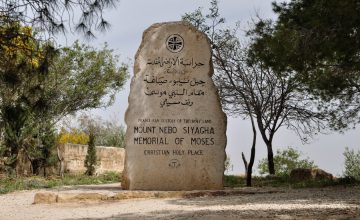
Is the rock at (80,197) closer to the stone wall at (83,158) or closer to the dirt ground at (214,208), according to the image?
the dirt ground at (214,208)

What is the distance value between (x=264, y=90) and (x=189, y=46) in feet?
32.0

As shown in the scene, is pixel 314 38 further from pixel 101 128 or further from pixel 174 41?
pixel 101 128

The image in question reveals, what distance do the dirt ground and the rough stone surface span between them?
3.94 feet

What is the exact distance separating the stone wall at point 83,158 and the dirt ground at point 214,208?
11.7m

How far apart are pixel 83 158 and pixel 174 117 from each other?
12976mm

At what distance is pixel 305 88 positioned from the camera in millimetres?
19656

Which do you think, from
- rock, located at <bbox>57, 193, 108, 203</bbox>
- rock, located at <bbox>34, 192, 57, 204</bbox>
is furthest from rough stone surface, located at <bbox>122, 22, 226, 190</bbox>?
rock, located at <bbox>34, 192, 57, 204</bbox>

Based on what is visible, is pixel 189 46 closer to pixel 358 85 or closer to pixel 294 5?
pixel 294 5

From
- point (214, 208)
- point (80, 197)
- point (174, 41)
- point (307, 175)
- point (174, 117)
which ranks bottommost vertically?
point (214, 208)

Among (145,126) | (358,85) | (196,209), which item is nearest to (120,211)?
(196,209)

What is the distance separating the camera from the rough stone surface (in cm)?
1080

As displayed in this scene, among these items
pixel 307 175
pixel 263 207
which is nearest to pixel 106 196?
pixel 263 207

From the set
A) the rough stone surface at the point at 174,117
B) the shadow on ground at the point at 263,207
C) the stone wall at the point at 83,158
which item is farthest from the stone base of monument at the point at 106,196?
the stone wall at the point at 83,158

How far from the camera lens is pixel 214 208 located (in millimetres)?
7906
